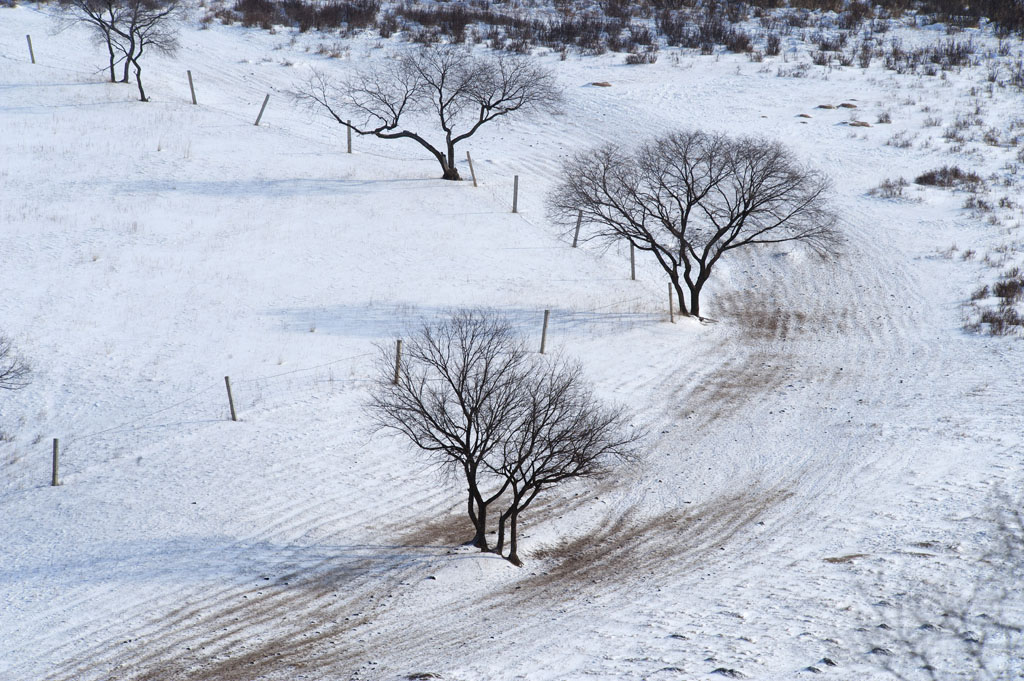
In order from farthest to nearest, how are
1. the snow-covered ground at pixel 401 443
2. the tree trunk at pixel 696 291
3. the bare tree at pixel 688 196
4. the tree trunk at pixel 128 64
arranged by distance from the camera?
the tree trunk at pixel 128 64
the tree trunk at pixel 696 291
the bare tree at pixel 688 196
the snow-covered ground at pixel 401 443

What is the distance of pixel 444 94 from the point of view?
45062mm

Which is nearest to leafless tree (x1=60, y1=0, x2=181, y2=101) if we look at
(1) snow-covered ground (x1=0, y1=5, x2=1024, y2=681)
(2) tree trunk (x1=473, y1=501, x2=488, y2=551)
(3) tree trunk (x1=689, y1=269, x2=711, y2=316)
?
(1) snow-covered ground (x1=0, y1=5, x2=1024, y2=681)

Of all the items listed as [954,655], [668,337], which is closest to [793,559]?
[954,655]

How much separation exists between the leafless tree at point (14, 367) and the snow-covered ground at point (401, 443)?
1.00ft

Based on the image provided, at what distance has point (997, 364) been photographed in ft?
82.2

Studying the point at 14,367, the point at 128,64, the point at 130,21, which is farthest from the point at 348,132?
the point at 14,367

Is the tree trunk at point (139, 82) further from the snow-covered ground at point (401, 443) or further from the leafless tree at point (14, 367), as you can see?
the leafless tree at point (14, 367)

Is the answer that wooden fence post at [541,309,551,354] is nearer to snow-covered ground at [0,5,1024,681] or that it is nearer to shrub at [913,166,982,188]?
snow-covered ground at [0,5,1024,681]

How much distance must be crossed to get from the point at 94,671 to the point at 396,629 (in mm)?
4501

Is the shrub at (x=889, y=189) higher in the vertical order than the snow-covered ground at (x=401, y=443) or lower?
higher

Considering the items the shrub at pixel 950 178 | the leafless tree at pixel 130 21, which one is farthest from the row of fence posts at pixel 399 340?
Result: the shrub at pixel 950 178

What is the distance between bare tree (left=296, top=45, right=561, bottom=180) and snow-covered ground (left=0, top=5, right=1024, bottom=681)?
1.46 meters

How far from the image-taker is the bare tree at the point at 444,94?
36.9m

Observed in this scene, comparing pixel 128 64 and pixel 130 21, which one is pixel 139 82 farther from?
pixel 130 21
